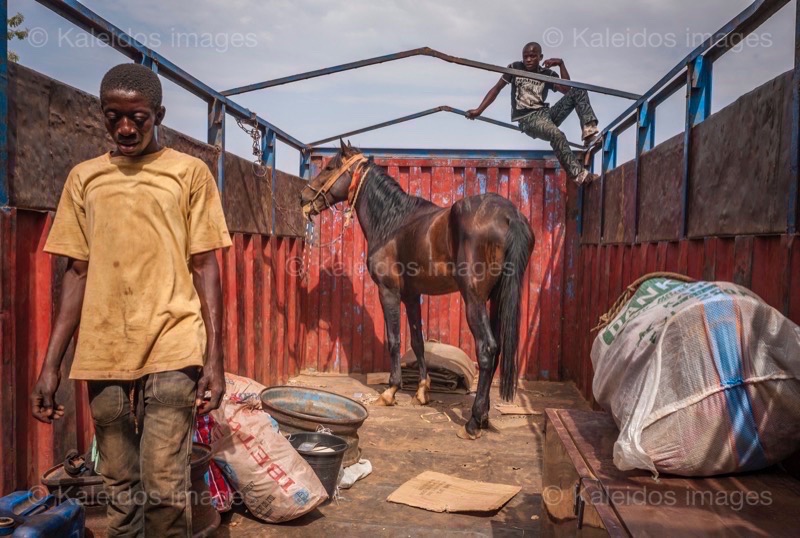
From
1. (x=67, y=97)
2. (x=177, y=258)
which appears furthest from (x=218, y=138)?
(x=177, y=258)

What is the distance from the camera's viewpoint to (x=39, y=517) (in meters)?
1.91

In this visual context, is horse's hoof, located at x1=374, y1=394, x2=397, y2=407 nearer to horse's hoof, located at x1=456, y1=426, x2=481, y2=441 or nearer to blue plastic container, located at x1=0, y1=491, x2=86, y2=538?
horse's hoof, located at x1=456, y1=426, x2=481, y2=441

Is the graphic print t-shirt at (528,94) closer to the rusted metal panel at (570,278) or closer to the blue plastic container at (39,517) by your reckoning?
the rusted metal panel at (570,278)

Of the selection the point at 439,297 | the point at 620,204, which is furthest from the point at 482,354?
the point at 439,297

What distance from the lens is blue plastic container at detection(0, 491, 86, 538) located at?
1.83m

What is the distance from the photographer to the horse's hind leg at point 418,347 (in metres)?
5.66

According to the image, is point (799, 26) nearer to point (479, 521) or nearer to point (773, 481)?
point (773, 481)

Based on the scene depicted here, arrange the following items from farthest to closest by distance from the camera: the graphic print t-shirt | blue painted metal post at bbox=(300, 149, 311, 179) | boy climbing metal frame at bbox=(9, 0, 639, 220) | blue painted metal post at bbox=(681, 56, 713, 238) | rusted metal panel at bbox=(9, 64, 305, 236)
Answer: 1. blue painted metal post at bbox=(300, 149, 311, 179)
2. the graphic print t-shirt
3. blue painted metal post at bbox=(681, 56, 713, 238)
4. boy climbing metal frame at bbox=(9, 0, 639, 220)
5. rusted metal panel at bbox=(9, 64, 305, 236)

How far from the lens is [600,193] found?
5.73 metres

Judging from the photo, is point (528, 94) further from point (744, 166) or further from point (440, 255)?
point (744, 166)

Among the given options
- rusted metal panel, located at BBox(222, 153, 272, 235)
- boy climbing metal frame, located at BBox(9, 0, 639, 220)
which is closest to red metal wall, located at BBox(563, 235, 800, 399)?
boy climbing metal frame, located at BBox(9, 0, 639, 220)

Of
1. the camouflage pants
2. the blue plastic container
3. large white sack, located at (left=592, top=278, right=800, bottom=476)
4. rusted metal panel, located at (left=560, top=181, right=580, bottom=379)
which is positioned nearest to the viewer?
large white sack, located at (left=592, top=278, right=800, bottom=476)

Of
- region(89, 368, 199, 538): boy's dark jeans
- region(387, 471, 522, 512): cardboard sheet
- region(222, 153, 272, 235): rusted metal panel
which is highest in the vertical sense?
region(222, 153, 272, 235): rusted metal panel

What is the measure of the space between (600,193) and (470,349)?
2443mm
